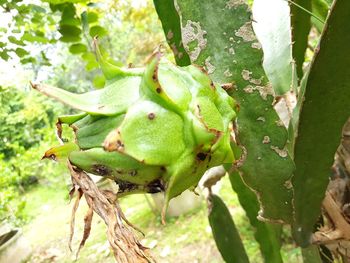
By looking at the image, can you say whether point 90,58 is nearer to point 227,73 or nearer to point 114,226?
point 227,73

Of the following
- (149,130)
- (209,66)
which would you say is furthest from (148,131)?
(209,66)

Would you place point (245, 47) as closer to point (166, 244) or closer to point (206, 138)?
point (206, 138)

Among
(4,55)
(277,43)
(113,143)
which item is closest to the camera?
(113,143)

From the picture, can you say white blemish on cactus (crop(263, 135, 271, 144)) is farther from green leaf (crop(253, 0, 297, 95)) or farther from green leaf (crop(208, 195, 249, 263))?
green leaf (crop(208, 195, 249, 263))

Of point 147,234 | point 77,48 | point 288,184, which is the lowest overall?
point 147,234

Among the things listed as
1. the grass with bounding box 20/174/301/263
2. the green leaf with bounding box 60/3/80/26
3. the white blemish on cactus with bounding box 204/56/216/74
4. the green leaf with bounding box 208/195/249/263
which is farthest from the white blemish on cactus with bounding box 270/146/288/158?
the grass with bounding box 20/174/301/263

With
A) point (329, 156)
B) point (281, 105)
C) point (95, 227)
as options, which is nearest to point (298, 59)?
point (281, 105)
